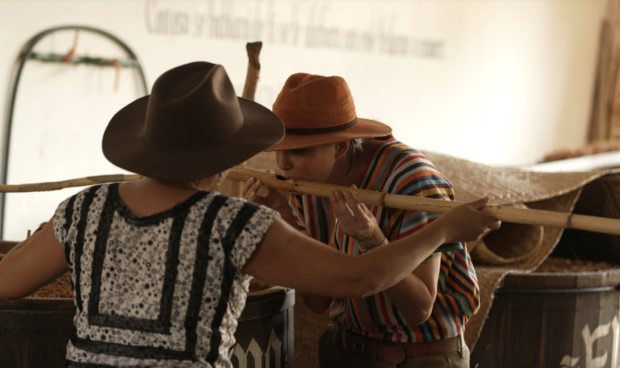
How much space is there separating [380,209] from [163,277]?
535 mm

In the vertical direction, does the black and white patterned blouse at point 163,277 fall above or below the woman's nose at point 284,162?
below

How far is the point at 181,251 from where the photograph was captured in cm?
81

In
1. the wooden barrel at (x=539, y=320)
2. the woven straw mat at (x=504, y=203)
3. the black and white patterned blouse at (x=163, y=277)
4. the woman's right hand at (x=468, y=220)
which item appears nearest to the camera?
the black and white patterned blouse at (x=163, y=277)

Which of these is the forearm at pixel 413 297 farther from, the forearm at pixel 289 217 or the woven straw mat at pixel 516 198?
the woven straw mat at pixel 516 198

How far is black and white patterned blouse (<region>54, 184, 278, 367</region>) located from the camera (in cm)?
81

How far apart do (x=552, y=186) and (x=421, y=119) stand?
213 cm

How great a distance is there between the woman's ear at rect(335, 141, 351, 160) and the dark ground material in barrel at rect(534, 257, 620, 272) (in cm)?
126

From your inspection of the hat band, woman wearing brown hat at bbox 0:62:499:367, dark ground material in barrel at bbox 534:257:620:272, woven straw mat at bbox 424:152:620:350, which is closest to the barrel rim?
woven straw mat at bbox 424:152:620:350

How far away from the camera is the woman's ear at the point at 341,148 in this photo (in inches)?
48.6

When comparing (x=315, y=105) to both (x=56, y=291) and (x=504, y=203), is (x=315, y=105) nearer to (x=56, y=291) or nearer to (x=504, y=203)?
(x=56, y=291)

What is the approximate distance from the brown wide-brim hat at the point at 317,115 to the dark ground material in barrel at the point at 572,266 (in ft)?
4.26

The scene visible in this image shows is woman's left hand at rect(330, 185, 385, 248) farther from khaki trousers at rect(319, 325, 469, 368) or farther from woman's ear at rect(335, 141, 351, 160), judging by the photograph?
khaki trousers at rect(319, 325, 469, 368)

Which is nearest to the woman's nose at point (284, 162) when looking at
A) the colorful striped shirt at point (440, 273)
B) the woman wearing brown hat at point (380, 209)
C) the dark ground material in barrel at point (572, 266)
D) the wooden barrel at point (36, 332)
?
the woman wearing brown hat at point (380, 209)

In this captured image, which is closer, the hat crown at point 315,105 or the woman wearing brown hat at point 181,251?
the woman wearing brown hat at point 181,251
